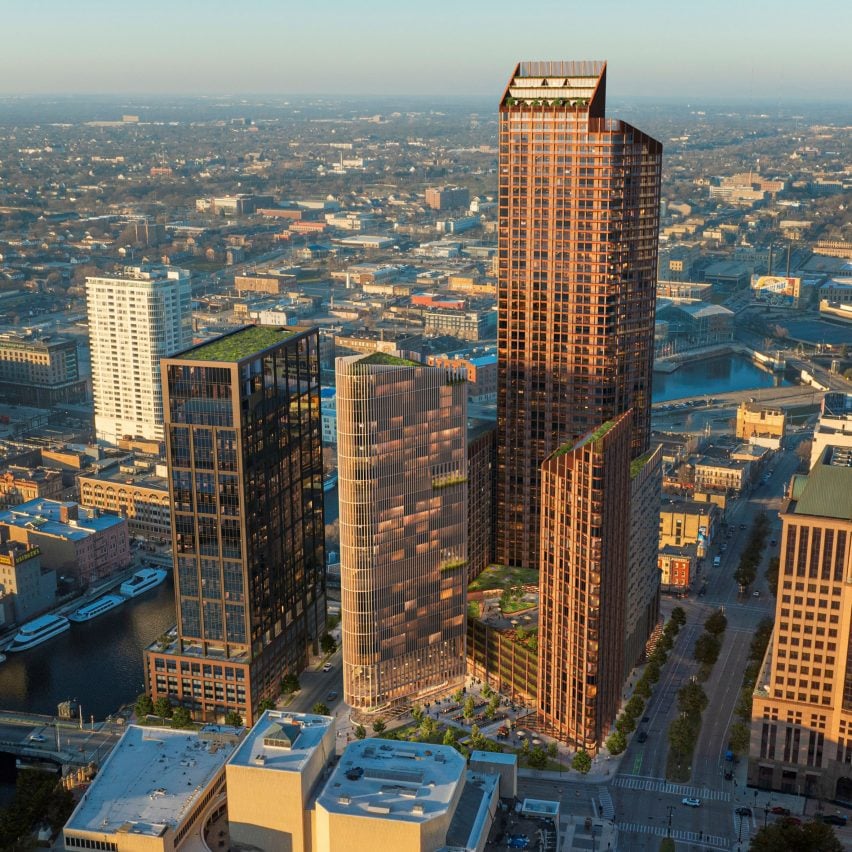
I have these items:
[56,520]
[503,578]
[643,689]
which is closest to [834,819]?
[643,689]

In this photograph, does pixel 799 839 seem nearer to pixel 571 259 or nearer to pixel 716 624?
pixel 716 624

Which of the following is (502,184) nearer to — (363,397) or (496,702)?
(363,397)

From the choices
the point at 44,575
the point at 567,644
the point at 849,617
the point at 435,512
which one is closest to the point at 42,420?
the point at 44,575

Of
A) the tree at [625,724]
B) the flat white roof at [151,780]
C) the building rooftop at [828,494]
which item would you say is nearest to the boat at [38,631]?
the flat white roof at [151,780]

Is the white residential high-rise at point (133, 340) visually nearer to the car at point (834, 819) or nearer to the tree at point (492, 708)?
the tree at point (492, 708)

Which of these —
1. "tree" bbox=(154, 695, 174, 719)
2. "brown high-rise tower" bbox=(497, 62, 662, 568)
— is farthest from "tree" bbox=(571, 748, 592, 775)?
"tree" bbox=(154, 695, 174, 719)
